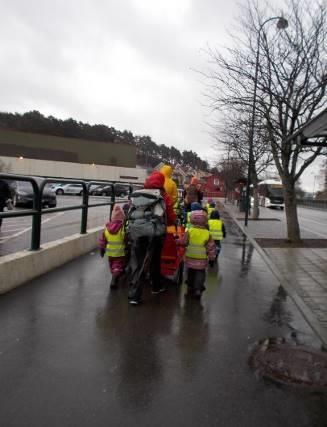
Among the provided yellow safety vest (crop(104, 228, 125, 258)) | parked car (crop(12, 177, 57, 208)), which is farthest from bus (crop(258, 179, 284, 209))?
yellow safety vest (crop(104, 228, 125, 258))

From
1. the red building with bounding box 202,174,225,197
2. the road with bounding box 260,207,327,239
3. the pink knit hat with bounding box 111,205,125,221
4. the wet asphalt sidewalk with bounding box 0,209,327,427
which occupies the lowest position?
the wet asphalt sidewalk with bounding box 0,209,327,427

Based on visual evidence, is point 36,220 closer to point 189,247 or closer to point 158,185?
point 158,185

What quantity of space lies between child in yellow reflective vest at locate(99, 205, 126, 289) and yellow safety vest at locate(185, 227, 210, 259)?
1.03 metres

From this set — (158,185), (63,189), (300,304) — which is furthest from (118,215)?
(63,189)

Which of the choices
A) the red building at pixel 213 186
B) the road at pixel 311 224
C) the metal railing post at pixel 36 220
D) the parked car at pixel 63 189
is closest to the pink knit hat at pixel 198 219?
the metal railing post at pixel 36 220

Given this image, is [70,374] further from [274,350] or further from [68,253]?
[68,253]

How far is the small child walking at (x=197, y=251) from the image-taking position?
5461 millimetres

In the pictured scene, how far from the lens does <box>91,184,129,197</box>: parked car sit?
9.22 m

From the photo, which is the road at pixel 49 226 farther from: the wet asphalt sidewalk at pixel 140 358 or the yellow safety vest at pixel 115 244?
the yellow safety vest at pixel 115 244

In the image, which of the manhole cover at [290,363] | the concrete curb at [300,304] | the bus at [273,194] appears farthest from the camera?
the bus at [273,194]

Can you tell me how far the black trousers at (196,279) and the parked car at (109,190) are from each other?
3.92 metres

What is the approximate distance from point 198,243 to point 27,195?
108 inches

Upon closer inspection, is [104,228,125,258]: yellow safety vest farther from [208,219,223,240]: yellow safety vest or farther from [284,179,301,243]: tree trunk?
[284,179,301,243]: tree trunk

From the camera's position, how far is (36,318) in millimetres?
4168
